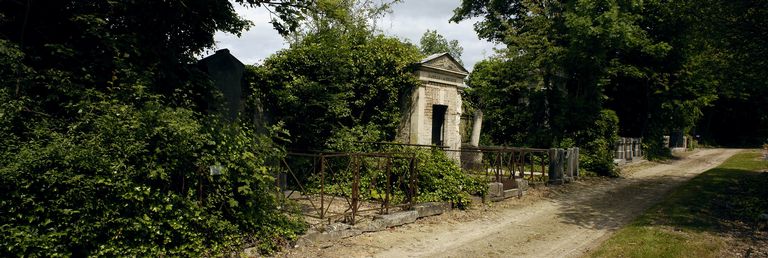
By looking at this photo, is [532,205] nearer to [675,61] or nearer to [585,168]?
[585,168]

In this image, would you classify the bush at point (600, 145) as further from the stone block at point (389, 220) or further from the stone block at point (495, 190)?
the stone block at point (389, 220)

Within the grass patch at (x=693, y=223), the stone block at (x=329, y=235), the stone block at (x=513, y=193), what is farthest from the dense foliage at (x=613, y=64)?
the stone block at (x=329, y=235)

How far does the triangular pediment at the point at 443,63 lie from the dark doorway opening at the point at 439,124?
125cm

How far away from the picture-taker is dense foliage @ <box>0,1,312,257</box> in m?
4.66

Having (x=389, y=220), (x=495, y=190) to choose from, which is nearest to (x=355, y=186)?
(x=389, y=220)

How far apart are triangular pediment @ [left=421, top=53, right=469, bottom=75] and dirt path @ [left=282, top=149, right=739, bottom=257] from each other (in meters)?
4.59

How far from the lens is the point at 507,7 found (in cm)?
2870

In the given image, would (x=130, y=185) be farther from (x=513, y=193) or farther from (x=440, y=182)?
(x=513, y=193)

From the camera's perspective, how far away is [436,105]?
579 inches

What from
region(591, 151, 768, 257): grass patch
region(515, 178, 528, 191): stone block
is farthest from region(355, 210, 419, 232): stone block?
region(515, 178, 528, 191): stone block

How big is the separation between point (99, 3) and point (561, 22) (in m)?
17.3

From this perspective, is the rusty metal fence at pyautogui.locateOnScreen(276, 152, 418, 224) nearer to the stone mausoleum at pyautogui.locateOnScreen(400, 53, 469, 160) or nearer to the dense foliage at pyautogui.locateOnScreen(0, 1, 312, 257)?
the dense foliage at pyautogui.locateOnScreen(0, 1, 312, 257)

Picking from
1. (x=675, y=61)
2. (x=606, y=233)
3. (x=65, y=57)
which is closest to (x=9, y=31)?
(x=65, y=57)

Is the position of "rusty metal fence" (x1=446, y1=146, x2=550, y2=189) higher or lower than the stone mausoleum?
lower
